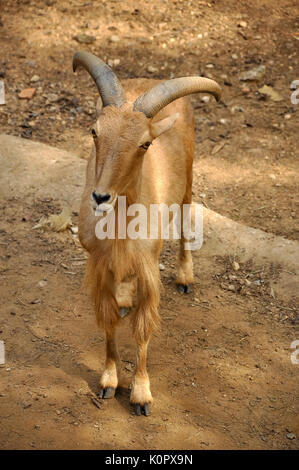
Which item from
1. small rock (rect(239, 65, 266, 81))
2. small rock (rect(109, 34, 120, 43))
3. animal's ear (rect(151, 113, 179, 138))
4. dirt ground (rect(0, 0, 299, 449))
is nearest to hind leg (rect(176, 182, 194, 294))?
dirt ground (rect(0, 0, 299, 449))

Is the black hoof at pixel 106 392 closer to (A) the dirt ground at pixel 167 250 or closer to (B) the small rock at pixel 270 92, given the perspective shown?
(A) the dirt ground at pixel 167 250

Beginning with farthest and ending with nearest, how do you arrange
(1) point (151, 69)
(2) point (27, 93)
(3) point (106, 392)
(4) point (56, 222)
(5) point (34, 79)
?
(1) point (151, 69) → (5) point (34, 79) → (2) point (27, 93) → (4) point (56, 222) → (3) point (106, 392)

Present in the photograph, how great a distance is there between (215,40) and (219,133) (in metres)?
2.35

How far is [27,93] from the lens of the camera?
9695 mm

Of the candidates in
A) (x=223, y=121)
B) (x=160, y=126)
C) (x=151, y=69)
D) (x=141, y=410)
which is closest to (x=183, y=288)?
(x=141, y=410)

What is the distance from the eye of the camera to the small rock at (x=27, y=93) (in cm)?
962

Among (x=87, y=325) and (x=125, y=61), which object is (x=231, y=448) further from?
(x=125, y=61)

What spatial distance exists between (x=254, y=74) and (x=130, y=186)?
6393mm

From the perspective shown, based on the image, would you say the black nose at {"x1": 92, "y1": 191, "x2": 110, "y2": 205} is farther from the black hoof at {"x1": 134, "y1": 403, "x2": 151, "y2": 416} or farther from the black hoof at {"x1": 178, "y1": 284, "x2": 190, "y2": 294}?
the black hoof at {"x1": 178, "y1": 284, "x2": 190, "y2": 294}

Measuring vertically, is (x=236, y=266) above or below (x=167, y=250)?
below

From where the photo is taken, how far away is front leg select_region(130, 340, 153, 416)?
190 inches

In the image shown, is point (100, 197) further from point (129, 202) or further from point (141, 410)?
point (141, 410)

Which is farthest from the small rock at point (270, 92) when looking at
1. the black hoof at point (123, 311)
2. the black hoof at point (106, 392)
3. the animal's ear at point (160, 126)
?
the black hoof at point (106, 392)

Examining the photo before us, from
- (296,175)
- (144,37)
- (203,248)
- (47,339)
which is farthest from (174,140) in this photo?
(144,37)
